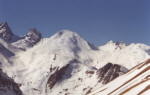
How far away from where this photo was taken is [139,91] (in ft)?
221

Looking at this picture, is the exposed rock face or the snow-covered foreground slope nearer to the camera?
the snow-covered foreground slope

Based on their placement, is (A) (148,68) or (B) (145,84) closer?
(B) (145,84)

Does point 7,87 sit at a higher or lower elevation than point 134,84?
higher

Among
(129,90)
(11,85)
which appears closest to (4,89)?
(11,85)

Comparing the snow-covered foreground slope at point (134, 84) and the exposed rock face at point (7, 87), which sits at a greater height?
the exposed rock face at point (7, 87)

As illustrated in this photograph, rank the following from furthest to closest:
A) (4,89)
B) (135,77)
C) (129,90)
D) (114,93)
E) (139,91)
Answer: (4,89), (135,77), (114,93), (129,90), (139,91)

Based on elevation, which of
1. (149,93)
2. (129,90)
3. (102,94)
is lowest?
(149,93)

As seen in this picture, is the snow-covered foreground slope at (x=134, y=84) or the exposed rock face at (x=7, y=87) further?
the exposed rock face at (x=7, y=87)

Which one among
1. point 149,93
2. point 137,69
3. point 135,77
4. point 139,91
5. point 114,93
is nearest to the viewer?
point 149,93

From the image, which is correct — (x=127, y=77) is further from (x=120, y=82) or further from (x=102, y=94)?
(x=102, y=94)

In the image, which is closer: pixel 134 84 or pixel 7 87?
pixel 134 84

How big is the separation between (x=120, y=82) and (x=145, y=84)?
23.5 meters

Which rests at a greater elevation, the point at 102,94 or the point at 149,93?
the point at 102,94

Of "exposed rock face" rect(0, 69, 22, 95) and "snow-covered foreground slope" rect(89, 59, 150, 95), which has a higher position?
"exposed rock face" rect(0, 69, 22, 95)
